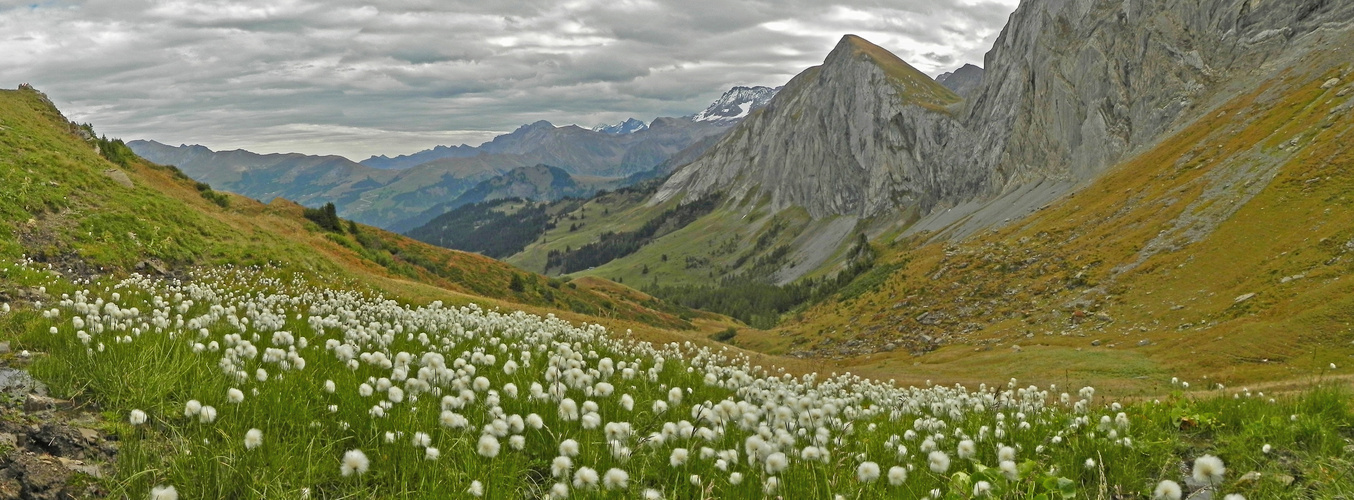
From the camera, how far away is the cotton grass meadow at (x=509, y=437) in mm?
5031

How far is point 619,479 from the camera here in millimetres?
4707

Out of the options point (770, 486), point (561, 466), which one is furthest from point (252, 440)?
point (770, 486)

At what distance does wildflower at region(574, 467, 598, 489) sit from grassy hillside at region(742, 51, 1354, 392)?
12.1 meters

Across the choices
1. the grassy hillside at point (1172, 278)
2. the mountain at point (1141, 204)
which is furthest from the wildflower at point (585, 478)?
the mountain at point (1141, 204)

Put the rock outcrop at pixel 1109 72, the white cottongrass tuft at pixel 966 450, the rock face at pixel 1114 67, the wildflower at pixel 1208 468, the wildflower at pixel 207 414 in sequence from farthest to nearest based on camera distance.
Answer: the rock face at pixel 1114 67
the rock outcrop at pixel 1109 72
the white cottongrass tuft at pixel 966 450
the wildflower at pixel 207 414
the wildflower at pixel 1208 468

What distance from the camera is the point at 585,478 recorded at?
15.4 ft

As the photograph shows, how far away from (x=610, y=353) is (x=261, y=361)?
6910 mm

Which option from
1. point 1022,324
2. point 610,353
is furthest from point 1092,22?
point 610,353

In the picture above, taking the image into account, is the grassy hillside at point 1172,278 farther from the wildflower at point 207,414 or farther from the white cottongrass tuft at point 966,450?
the wildflower at point 207,414

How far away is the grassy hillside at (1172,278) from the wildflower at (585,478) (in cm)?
1210

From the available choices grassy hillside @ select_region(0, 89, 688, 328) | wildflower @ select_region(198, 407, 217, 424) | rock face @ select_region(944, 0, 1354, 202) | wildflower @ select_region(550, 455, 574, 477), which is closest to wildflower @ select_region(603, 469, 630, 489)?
wildflower @ select_region(550, 455, 574, 477)

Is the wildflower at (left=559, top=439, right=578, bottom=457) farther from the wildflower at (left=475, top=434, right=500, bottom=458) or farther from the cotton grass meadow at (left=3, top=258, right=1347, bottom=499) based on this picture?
the wildflower at (left=475, top=434, right=500, bottom=458)

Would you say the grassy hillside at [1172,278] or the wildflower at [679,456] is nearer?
the wildflower at [679,456]

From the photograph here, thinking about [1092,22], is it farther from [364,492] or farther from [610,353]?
[364,492]
